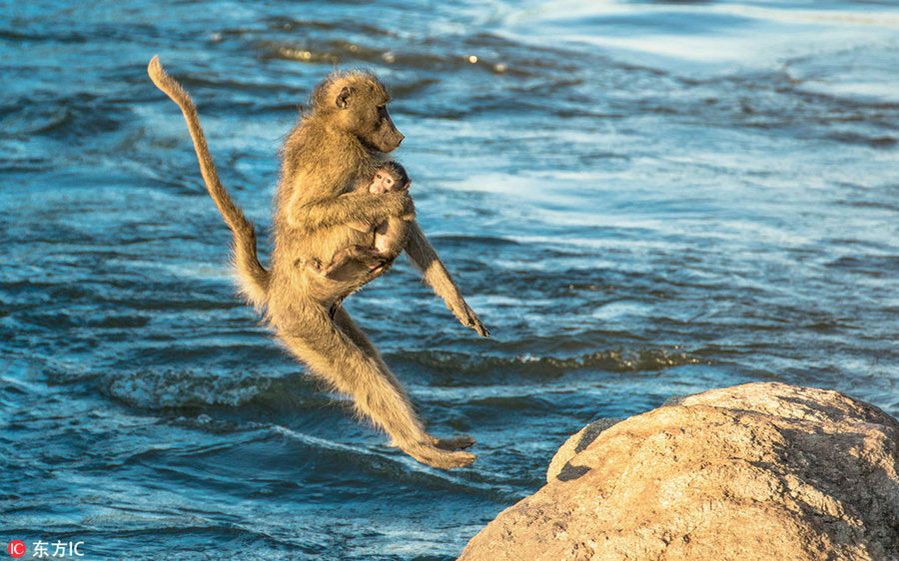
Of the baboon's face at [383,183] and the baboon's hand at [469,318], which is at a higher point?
the baboon's face at [383,183]

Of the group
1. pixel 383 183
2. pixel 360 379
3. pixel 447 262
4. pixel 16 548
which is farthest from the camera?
pixel 447 262

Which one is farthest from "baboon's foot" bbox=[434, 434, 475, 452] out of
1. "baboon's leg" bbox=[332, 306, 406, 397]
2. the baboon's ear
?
the baboon's ear

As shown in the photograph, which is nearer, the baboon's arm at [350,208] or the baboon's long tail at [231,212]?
the baboon's arm at [350,208]

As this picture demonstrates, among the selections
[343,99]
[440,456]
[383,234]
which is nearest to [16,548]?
[440,456]

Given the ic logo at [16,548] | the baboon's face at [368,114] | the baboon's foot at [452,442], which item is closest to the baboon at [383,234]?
the baboon's face at [368,114]

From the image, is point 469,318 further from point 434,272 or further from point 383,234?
point 383,234

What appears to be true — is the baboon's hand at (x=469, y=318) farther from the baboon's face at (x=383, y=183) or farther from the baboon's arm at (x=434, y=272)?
the baboon's face at (x=383, y=183)

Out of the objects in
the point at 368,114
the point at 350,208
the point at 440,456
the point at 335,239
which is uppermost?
the point at 368,114

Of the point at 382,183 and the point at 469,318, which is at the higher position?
the point at 382,183

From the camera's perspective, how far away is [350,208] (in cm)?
496

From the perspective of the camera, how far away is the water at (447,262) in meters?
6.98

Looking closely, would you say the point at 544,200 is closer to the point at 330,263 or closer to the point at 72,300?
the point at 72,300

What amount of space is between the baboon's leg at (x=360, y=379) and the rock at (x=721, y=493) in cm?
58

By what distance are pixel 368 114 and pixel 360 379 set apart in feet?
3.90
